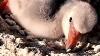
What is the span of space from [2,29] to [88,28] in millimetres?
819

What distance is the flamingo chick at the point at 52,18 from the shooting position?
345 cm

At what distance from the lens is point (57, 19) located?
11.7 feet

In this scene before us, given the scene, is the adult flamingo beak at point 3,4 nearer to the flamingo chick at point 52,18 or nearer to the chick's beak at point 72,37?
the flamingo chick at point 52,18

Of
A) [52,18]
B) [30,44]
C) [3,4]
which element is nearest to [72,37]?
[52,18]

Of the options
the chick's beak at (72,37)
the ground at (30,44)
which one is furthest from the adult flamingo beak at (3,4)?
the chick's beak at (72,37)

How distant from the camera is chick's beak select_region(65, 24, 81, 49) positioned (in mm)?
3446

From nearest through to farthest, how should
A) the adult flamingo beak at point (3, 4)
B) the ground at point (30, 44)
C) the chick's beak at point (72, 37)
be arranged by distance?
the ground at point (30, 44) < the chick's beak at point (72, 37) < the adult flamingo beak at point (3, 4)

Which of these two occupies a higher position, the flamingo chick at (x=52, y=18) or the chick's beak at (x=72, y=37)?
the flamingo chick at (x=52, y=18)

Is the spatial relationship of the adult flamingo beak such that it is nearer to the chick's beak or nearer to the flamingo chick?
the flamingo chick

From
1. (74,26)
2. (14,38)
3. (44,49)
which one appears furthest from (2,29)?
(74,26)

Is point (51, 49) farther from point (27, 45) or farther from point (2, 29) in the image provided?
point (2, 29)

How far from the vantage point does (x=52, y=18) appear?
3.55m

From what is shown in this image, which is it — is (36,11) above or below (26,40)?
above

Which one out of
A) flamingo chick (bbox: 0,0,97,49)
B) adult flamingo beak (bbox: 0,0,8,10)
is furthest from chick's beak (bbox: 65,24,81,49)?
adult flamingo beak (bbox: 0,0,8,10)
